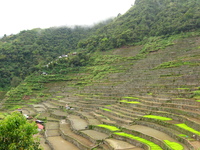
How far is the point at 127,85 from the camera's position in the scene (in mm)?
→ 22125

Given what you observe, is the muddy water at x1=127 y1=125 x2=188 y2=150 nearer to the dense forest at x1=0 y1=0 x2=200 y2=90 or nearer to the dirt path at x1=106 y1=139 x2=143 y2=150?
the dirt path at x1=106 y1=139 x2=143 y2=150

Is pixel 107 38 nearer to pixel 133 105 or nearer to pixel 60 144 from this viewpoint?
pixel 133 105

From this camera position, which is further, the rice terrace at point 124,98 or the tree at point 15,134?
the rice terrace at point 124,98

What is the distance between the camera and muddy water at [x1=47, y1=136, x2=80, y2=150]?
38.6 ft

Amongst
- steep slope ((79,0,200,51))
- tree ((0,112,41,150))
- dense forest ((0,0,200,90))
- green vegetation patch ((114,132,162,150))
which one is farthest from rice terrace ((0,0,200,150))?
tree ((0,112,41,150))

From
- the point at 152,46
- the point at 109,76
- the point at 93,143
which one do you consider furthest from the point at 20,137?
the point at 152,46

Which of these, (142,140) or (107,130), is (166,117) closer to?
(142,140)

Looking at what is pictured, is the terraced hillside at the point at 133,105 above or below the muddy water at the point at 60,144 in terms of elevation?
above

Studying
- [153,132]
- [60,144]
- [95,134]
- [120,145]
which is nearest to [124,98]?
[95,134]

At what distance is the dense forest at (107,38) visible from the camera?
38219mm

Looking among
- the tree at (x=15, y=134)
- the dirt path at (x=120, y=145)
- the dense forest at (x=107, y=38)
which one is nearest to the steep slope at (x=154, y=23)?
the dense forest at (x=107, y=38)

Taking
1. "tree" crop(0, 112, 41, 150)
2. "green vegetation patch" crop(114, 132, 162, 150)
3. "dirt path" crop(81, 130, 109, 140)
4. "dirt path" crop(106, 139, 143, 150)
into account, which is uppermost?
"tree" crop(0, 112, 41, 150)

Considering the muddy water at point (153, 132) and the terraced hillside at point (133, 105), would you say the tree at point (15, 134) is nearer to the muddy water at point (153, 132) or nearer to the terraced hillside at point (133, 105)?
the terraced hillside at point (133, 105)

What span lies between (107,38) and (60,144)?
40.8 metres
